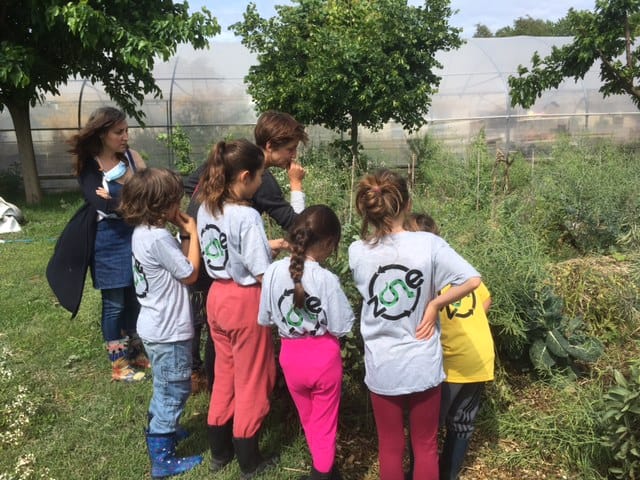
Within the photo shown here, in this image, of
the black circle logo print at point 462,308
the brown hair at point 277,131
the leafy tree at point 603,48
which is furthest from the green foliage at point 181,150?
the black circle logo print at point 462,308

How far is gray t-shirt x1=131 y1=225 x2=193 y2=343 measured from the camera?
2.21m

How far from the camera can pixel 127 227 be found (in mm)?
2977

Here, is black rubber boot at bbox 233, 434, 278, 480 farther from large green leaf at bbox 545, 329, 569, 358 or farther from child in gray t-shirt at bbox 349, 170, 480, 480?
large green leaf at bbox 545, 329, 569, 358

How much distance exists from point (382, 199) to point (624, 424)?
1239 mm

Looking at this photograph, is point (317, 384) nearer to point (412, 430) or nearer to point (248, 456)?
point (412, 430)

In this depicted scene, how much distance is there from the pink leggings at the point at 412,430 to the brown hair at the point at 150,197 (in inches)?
44.8

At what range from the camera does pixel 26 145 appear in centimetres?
970

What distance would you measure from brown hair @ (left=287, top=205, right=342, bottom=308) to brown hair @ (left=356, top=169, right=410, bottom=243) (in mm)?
144

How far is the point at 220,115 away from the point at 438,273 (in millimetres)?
11198

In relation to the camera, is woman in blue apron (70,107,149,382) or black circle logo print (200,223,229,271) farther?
woman in blue apron (70,107,149,382)

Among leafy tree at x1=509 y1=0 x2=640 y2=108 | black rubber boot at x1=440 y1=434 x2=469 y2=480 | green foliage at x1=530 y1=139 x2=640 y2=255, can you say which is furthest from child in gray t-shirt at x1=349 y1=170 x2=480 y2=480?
leafy tree at x1=509 y1=0 x2=640 y2=108

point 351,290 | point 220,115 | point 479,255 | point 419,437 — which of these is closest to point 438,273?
point 419,437

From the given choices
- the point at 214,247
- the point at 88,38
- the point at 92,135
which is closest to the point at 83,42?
the point at 88,38

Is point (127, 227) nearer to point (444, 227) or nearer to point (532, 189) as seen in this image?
point (444, 227)
